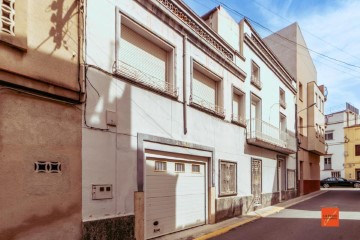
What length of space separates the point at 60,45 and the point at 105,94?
1.41 metres

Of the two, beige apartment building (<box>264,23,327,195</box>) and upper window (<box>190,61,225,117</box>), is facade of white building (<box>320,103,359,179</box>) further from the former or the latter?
upper window (<box>190,61,225,117</box>)

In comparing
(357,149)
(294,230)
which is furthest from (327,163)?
(294,230)

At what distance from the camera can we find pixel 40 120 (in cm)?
557

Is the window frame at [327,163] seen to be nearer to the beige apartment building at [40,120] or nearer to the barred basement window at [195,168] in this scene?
the barred basement window at [195,168]

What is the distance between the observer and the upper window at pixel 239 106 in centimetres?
1360

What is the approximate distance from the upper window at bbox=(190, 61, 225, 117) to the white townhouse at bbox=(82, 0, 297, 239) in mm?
38

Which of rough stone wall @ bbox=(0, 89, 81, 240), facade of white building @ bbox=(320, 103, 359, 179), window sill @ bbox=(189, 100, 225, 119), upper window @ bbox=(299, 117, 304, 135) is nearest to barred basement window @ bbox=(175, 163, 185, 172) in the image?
window sill @ bbox=(189, 100, 225, 119)

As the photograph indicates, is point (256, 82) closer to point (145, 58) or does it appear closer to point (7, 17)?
point (145, 58)

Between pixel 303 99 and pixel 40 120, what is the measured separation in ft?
76.2

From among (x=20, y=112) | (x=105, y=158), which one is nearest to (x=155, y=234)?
(x=105, y=158)

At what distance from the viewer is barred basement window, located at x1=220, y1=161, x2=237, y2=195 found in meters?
11.8

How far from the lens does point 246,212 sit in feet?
43.9
